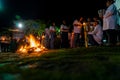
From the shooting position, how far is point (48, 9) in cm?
2750

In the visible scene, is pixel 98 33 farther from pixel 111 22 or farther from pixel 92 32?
pixel 111 22

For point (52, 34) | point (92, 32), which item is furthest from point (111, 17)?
point (52, 34)

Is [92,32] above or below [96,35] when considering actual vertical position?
above

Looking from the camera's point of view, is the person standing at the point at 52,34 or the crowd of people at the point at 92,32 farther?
the person standing at the point at 52,34

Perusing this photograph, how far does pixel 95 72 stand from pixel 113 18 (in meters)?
6.80

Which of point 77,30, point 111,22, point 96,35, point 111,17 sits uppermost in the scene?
point 111,17

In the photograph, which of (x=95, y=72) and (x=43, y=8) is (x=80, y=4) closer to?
(x=43, y=8)

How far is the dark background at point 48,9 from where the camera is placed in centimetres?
2288

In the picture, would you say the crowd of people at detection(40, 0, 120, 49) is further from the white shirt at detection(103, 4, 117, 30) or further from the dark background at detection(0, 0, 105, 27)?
the dark background at detection(0, 0, 105, 27)

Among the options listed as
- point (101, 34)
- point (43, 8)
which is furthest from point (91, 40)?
point (43, 8)

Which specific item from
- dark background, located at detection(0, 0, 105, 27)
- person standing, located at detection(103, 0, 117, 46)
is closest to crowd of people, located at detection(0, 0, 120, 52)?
Answer: person standing, located at detection(103, 0, 117, 46)

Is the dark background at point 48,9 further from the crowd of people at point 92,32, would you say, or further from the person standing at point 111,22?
the person standing at point 111,22

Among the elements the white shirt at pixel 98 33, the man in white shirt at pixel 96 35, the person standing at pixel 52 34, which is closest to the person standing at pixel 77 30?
the man in white shirt at pixel 96 35

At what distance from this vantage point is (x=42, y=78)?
3967 millimetres
